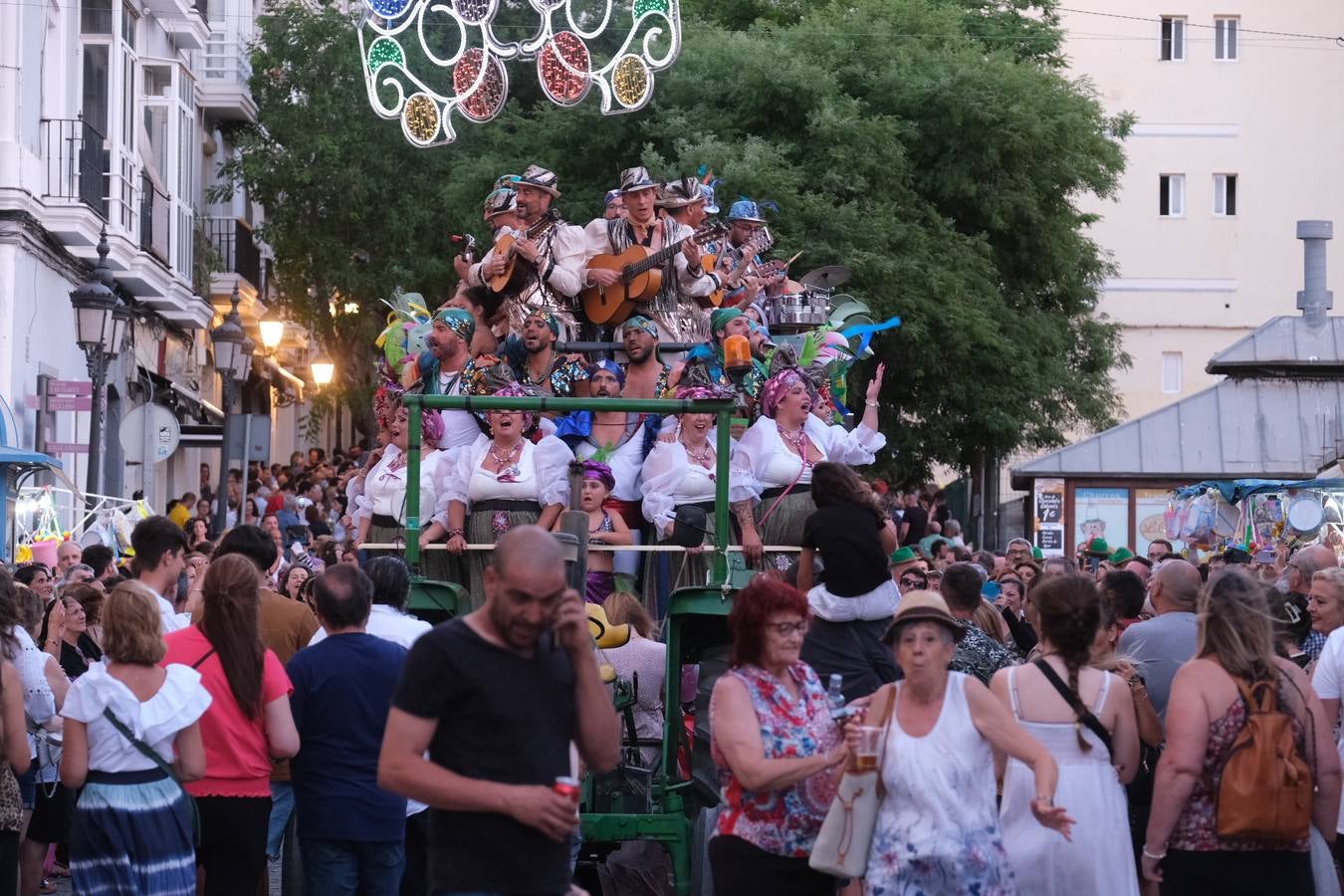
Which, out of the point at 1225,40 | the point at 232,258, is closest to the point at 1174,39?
the point at 1225,40

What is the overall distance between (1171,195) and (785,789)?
48385 millimetres

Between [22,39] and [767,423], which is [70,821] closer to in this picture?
[767,423]

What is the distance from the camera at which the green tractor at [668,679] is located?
9.18 m

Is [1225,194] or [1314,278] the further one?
[1225,194]

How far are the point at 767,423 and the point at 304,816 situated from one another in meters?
3.93

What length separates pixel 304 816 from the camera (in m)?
7.86

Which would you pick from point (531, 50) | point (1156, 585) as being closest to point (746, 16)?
point (531, 50)

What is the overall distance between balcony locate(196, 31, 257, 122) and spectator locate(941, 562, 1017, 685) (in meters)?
28.0

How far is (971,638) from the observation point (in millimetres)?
9023

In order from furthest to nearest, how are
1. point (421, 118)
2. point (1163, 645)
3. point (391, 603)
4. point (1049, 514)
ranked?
point (1049, 514), point (421, 118), point (391, 603), point (1163, 645)

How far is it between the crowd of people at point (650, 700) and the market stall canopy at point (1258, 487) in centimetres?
898

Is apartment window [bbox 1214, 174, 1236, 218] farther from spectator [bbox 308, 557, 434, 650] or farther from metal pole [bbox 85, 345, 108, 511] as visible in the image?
spectator [bbox 308, 557, 434, 650]

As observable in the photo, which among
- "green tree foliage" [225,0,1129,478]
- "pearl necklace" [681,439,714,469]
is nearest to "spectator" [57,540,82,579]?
"pearl necklace" [681,439,714,469]

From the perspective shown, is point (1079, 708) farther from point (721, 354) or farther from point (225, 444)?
point (225, 444)
